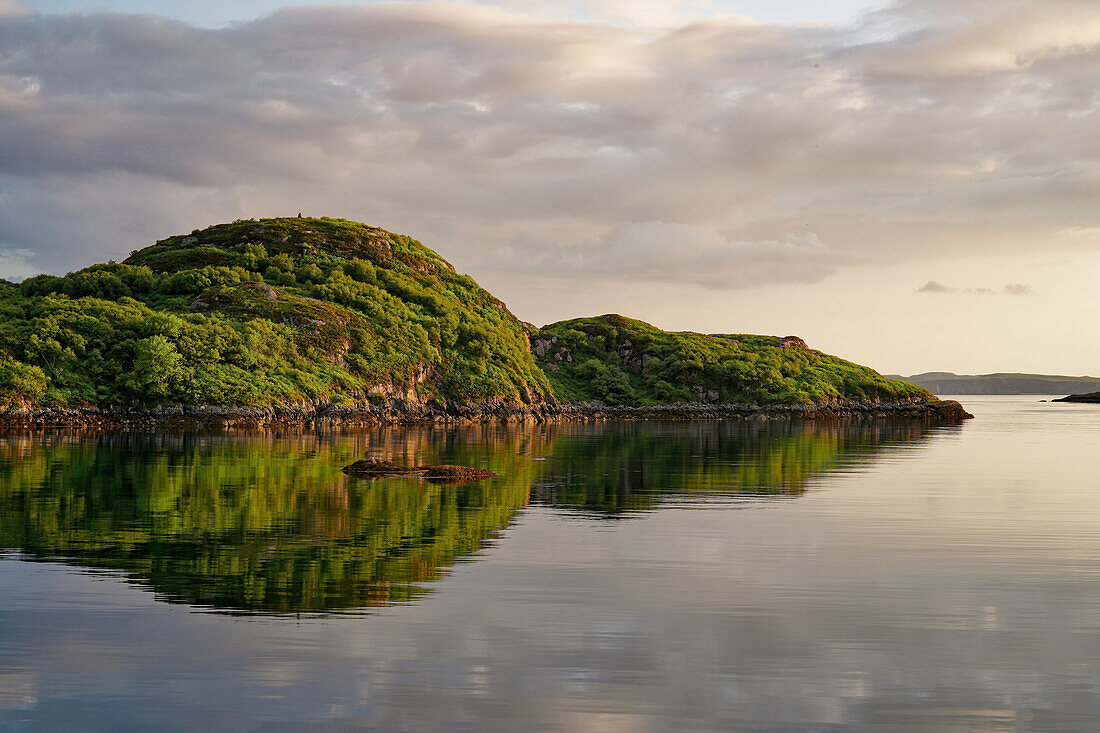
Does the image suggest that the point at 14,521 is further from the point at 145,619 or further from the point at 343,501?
the point at 145,619

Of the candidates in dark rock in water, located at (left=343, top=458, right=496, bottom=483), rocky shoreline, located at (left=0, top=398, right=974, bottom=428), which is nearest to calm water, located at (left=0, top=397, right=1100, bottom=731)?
dark rock in water, located at (left=343, top=458, right=496, bottom=483)

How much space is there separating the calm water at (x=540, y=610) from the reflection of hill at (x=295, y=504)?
0.21 m

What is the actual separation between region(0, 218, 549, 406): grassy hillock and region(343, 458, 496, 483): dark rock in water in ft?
244

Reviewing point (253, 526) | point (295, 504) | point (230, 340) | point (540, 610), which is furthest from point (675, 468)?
point (230, 340)

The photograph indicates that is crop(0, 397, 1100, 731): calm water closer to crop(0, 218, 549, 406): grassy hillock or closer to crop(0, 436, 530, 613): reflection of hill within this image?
crop(0, 436, 530, 613): reflection of hill

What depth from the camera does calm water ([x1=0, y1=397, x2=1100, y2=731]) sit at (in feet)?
42.8

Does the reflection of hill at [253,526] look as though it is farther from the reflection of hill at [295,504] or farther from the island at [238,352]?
the island at [238,352]

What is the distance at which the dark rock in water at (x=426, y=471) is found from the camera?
46.8m

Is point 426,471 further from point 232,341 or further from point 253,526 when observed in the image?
point 232,341

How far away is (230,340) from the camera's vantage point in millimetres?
135500

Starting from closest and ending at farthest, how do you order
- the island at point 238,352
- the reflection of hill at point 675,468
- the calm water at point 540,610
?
the calm water at point 540,610 → the reflection of hill at point 675,468 → the island at point 238,352

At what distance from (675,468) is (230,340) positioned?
93.4 meters

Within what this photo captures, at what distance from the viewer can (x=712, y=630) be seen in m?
17.2

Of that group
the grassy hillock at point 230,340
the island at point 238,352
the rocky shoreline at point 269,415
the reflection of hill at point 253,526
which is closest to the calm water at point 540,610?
the reflection of hill at point 253,526
